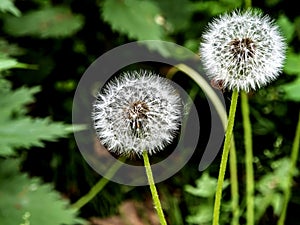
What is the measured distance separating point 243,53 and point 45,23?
1.45 meters

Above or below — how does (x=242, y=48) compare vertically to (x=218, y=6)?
below

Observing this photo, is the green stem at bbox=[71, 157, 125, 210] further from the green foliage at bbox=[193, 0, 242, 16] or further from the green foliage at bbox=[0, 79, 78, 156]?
the green foliage at bbox=[193, 0, 242, 16]

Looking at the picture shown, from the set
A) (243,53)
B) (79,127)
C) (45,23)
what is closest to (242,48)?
(243,53)

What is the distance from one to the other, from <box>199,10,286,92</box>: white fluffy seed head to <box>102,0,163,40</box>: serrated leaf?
1.00 metres

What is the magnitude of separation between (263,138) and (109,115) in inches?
54.5

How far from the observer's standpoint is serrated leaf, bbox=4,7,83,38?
266 centimetres

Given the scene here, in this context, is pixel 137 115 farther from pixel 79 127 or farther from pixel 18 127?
pixel 79 127

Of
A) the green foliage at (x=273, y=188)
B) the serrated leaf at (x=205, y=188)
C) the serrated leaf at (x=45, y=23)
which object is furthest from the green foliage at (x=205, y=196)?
the serrated leaf at (x=45, y=23)

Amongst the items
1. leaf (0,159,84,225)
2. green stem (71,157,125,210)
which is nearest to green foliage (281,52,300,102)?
green stem (71,157,125,210)

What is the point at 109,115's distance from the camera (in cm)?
143

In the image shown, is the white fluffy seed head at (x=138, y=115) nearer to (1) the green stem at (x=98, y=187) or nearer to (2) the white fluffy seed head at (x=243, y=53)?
(2) the white fluffy seed head at (x=243, y=53)

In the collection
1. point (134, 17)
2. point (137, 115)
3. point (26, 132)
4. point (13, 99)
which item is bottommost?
point (137, 115)

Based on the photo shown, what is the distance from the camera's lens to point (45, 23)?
269cm

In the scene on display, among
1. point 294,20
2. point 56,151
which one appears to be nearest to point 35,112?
point 56,151
